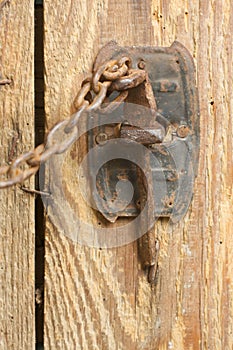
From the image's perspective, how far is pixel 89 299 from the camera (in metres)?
0.98

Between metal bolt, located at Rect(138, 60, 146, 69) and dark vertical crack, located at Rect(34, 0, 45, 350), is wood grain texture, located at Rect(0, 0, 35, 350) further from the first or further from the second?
metal bolt, located at Rect(138, 60, 146, 69)

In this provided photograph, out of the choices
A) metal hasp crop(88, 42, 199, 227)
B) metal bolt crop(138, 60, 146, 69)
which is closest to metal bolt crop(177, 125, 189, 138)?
metal hasp crop(88, 42, 199, 227)

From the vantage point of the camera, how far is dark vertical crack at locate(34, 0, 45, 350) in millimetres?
971

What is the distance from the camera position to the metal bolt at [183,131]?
98 centimetres

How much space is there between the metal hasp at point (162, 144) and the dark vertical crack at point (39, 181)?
90 mm

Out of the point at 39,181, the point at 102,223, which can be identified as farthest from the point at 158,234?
the point at 39,181

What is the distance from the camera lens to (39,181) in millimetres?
962

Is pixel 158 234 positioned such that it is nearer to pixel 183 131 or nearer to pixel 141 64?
pixel 183 131

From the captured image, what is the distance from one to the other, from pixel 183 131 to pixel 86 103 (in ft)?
0.69

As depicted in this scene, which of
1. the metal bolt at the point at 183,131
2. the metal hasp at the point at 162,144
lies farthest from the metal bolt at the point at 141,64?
the metal bolt at the point at 183,131

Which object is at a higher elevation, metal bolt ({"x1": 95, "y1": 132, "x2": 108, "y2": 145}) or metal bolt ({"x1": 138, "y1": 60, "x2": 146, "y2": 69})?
metal bolt ({"x1": 138, "y1": 60, "x2": 146, "y2": 69})

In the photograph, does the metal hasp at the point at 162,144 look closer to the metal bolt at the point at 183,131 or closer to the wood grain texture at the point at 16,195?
the metal bolt at the point at 183,131

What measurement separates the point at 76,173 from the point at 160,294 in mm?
248

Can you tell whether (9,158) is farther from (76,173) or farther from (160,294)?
(160,294)
